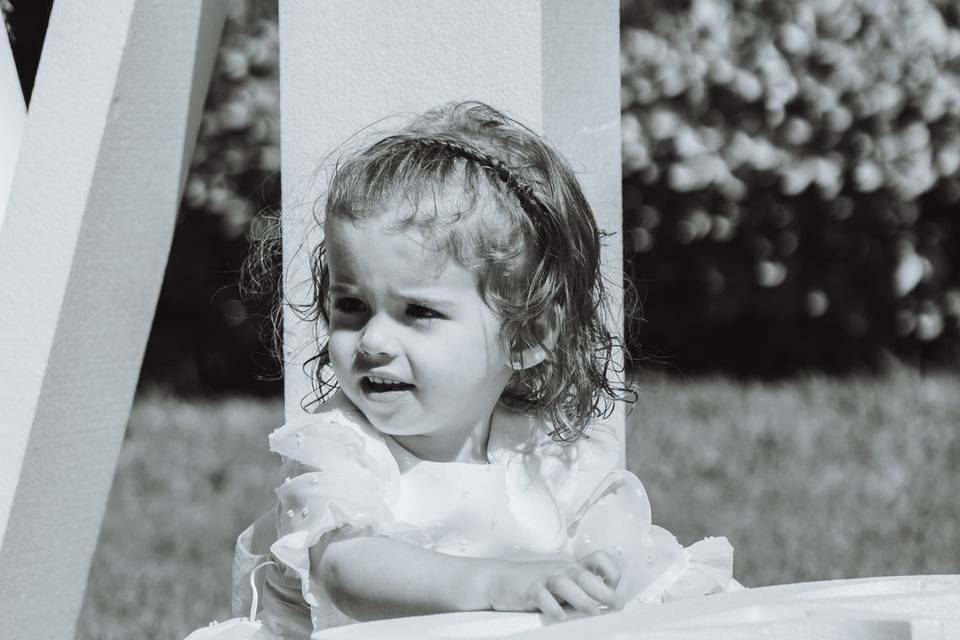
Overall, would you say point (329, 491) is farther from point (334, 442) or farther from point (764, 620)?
point (764, 620)

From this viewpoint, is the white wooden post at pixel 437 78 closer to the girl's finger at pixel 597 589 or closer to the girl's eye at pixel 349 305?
the girl's eye at pixel 349 305

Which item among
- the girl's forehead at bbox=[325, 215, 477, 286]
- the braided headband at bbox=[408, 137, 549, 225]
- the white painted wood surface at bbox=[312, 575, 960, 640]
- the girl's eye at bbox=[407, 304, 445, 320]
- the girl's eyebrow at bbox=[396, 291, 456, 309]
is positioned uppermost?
the braided headband at bbox=[408, 137, 549, 225]

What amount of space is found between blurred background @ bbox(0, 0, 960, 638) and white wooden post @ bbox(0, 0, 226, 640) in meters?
2.75

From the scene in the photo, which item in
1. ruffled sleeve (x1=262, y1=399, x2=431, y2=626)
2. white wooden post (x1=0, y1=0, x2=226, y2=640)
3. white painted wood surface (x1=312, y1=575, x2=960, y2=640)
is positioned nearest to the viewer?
white painted wood surface (x1=312, y1=575, x2=960, y2=640)

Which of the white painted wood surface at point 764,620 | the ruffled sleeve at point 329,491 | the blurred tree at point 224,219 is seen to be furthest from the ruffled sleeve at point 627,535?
the blurred tree at point 224,219

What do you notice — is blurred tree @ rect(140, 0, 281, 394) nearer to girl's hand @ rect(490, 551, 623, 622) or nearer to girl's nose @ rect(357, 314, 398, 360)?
girl's nose @ rect(357, 314, 398, 360)

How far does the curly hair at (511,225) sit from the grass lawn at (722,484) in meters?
1.76

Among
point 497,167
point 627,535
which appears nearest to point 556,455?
point 627,535

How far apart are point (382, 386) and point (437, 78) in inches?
19.9

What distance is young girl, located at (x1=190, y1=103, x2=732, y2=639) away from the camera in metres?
1.73

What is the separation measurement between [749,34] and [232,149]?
90.6 inches

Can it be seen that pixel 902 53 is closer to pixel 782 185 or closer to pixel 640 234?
pixel 782 185

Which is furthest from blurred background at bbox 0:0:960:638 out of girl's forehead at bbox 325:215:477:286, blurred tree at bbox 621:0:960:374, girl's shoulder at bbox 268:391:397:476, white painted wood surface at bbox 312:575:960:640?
white painted wood surface at bbox 312:575:960:640

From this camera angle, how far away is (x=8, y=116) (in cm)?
218
